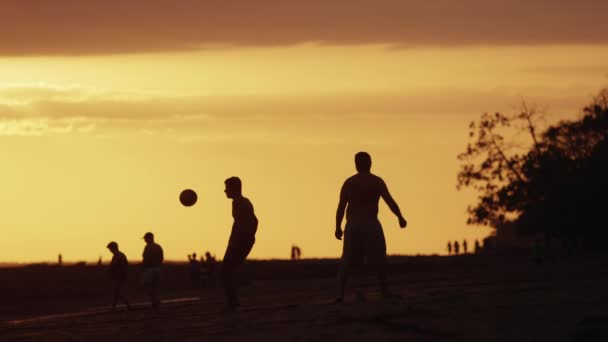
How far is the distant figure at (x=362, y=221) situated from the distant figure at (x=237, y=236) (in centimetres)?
190

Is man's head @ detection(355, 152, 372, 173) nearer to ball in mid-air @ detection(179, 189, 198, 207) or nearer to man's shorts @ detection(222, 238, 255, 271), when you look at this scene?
man's shorts @ detection(222, 238, 255, 271)

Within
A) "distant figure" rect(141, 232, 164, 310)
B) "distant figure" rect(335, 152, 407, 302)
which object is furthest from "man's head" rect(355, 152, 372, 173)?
"distant figure" rect(141, 232, 164, 310)

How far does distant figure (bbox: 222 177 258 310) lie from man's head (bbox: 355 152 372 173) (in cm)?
220

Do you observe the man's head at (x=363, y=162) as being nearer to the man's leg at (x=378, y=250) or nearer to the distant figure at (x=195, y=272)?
the man's leg at (x=378, y=250)

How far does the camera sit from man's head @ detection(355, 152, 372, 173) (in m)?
17.6

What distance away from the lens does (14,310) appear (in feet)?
143

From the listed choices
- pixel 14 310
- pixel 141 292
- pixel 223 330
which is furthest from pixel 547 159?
pixel 223 330

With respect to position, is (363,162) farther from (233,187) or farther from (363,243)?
(233,187)

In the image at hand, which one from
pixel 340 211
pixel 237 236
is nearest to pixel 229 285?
pixel 237 236

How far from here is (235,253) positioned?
747 inches

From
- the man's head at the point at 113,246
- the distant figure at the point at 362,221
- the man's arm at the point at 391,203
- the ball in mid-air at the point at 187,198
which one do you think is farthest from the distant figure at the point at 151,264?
the man's arm at the point at 391,203

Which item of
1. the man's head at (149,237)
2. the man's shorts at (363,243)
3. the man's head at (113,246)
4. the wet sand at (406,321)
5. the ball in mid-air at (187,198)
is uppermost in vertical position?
the ball in mid-air at (187,198)

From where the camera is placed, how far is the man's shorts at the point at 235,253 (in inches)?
746

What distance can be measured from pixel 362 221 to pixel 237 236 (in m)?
2.38
